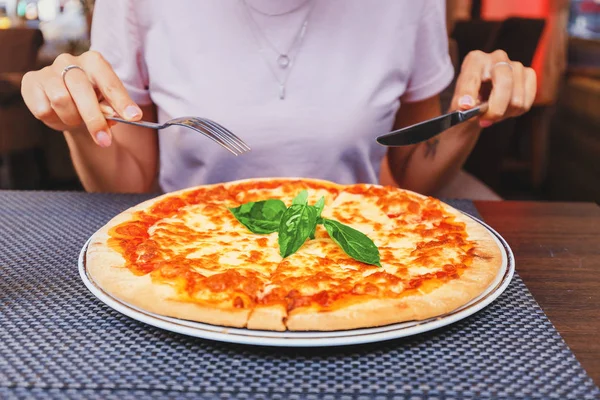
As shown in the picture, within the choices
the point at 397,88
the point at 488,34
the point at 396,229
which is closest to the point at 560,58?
the point at 488,34

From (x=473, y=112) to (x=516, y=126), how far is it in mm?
3574

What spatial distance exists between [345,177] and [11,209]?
78cm

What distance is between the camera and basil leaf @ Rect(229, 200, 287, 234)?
3.12ft

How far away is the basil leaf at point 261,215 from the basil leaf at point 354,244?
12 cm

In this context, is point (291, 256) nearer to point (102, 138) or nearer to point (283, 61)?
point (102, 138)

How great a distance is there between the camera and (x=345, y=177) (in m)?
1.57

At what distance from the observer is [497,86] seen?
1186mm

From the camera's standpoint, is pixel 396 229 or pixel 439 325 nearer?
pixel 439 325

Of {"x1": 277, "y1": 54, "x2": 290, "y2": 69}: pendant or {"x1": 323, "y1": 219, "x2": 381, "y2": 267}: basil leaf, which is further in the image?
{"x1": 277, "y1": 54, "x2": 290, "y2": 69}: pendant

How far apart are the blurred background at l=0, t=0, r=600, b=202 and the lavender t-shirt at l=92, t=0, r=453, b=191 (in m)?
1.82

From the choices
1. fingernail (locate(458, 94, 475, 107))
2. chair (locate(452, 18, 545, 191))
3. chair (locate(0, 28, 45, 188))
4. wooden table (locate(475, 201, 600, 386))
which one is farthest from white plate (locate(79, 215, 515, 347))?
chair (locate(0, 28, 45, 188))

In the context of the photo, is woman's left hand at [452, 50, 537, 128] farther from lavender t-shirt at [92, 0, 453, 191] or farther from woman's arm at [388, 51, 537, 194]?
lavender t-shirt at [92, 0, 453, 191]

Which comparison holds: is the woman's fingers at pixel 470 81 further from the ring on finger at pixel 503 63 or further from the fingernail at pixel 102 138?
the fingernail at pixel 102 138

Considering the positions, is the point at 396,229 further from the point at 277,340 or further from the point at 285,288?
the point at 277,340
